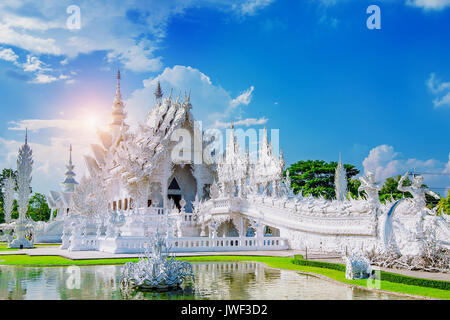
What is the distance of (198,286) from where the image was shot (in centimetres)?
1071

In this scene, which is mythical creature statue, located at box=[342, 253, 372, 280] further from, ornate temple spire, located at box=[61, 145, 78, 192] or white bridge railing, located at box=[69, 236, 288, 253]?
ornate temple spire, located at box=[61, 145, 78, 192]

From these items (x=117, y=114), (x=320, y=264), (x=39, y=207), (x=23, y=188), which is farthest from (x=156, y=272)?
(x=39, y=207)

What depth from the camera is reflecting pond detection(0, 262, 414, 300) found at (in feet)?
30.6

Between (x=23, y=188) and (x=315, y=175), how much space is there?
86.5 feet

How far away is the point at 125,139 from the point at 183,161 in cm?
545

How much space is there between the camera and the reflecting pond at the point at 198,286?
9336 mm

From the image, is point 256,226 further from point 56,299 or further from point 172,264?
point 56,299

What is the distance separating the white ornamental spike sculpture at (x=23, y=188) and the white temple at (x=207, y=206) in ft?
9.01

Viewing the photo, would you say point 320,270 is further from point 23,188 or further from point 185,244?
point 23,188

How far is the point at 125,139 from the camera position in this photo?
3912 cm

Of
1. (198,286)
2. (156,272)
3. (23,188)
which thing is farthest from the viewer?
(23,188)

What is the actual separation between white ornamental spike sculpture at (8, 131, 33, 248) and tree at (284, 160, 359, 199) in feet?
76.8

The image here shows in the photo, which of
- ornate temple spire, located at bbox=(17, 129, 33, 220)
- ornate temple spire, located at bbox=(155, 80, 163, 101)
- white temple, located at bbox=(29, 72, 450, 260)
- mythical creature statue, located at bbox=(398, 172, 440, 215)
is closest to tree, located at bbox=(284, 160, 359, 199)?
white temple, located at bbox=(29, 72, 450, 260)
